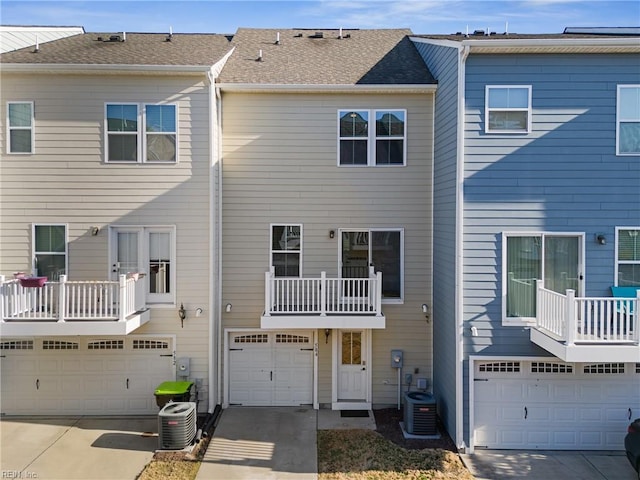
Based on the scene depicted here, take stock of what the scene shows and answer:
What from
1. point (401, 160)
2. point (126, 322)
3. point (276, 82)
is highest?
point (276, 82)

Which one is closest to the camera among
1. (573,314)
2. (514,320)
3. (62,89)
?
(573,314)

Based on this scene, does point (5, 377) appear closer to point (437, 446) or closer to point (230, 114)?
point (230, 114)

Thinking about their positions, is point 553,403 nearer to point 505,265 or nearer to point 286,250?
point 505,265

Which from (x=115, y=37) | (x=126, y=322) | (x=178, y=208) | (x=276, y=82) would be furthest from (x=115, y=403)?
(x=115, y=37)

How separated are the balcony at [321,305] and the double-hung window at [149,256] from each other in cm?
233

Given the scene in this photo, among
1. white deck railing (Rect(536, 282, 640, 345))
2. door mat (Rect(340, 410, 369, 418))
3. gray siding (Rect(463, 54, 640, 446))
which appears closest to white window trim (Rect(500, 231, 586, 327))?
gray siding (Rect(463, 54, 640, 446))

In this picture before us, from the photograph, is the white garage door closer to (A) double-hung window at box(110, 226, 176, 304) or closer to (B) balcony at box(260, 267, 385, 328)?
(B) balcony at box(260, 267, 385, 328)

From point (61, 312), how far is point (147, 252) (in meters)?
2.16

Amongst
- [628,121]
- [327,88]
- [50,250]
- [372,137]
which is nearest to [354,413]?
[372,137]

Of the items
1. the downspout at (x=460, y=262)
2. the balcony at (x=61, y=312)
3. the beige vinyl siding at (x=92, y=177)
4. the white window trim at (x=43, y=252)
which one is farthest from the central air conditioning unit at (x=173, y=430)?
the downspout at (x=460, y=262)

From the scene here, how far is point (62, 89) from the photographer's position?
10328mm

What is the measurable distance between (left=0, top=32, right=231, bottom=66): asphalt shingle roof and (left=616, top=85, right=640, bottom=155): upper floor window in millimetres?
8593

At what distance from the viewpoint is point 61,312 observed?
9.18 meters

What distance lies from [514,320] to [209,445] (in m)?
6.51
